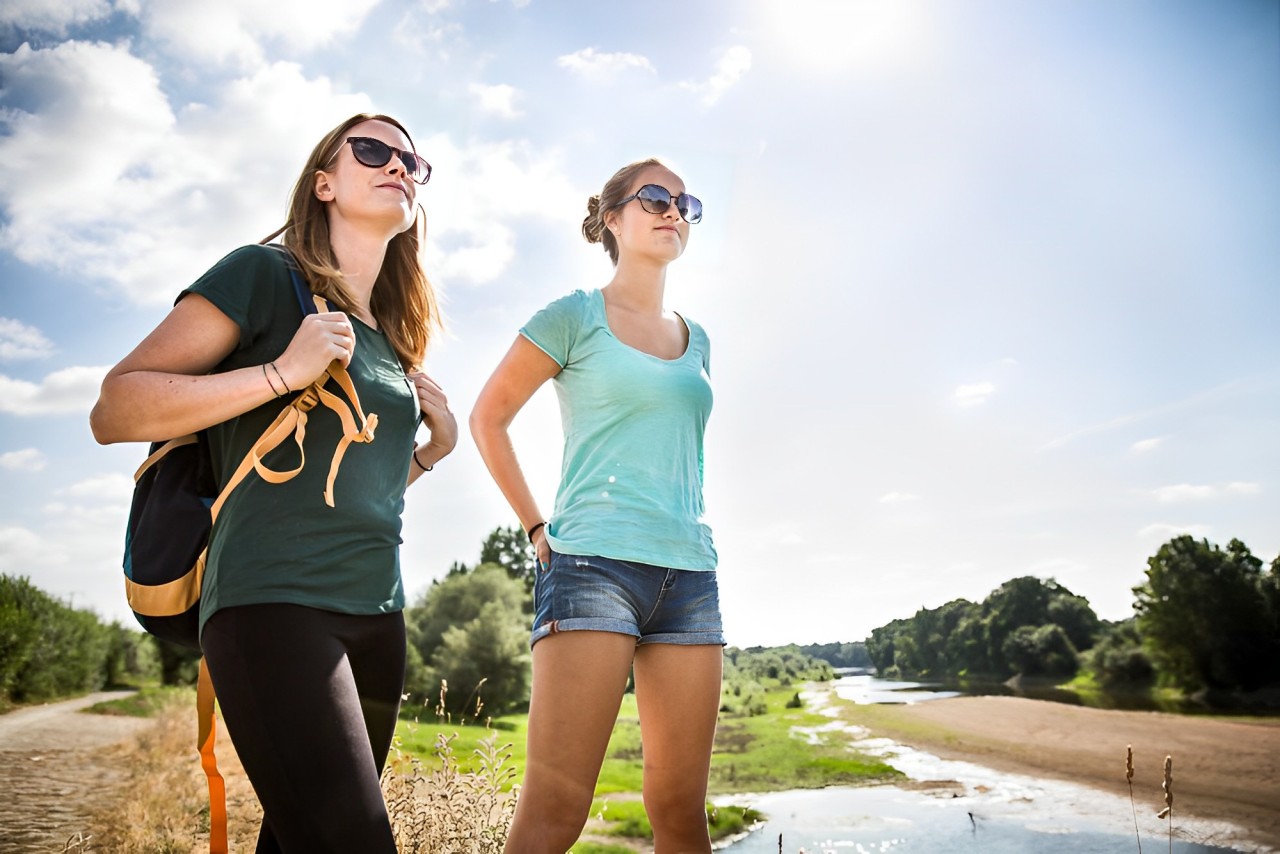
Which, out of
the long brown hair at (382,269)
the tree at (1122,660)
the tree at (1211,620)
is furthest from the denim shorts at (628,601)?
the tree at (1122,660)

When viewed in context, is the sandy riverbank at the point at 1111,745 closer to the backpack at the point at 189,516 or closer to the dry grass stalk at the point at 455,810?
the dry grass stalk at the point at 455,810

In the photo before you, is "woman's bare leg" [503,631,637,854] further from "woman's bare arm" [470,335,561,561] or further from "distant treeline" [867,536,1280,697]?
"distant treeline" [867,536,1280,697]

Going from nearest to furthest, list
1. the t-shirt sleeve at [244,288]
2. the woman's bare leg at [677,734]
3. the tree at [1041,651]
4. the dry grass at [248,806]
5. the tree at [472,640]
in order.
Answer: the t-shirt sleeve at [244,288] → the woman's bare leg at [677,734] → the dry grass at [248,806] → the tree at [1041,651] → the tree at [472,640]

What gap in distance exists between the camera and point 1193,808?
656 inches

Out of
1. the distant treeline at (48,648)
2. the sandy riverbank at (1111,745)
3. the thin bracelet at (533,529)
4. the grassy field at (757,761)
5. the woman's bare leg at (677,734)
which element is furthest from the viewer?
A: the distant treeline at (48,648)

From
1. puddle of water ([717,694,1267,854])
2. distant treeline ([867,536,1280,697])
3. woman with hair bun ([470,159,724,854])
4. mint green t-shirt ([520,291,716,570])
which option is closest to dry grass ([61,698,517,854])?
woman with hair bun ([470,159,724,854])

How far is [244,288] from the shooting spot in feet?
5.53

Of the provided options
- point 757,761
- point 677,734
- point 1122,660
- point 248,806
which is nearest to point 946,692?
point 1122,660

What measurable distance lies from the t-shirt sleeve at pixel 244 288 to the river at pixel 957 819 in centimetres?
1381

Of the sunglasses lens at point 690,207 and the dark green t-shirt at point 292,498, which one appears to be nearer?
the dark green t-shirt at point 292,498

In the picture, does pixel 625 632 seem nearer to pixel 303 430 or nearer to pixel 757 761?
pixel 303 430

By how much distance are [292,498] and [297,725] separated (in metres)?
0.47

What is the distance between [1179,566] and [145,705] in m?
40.4

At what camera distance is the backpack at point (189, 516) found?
61.7 inches
